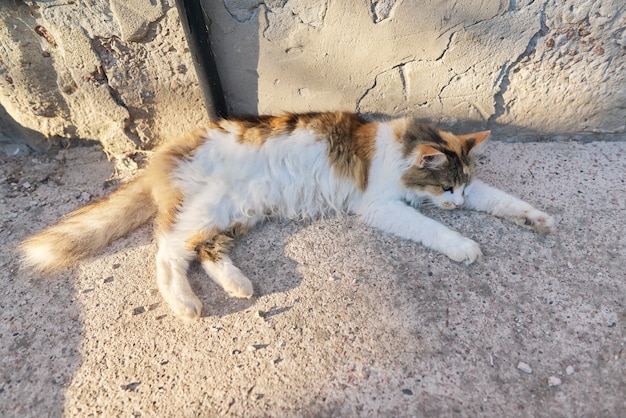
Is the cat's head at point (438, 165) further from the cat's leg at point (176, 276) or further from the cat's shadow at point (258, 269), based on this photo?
the cat's leg at point (176, 276)

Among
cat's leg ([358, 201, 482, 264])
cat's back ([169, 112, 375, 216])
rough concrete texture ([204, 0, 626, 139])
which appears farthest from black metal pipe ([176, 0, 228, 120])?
cat's leg ([358, 201, 482, 264])

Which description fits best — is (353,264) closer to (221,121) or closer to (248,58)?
(221,121)

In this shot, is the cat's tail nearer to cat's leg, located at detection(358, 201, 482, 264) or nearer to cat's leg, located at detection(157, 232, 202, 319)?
cat's leg, located at detection(157, 232, 202, 319)

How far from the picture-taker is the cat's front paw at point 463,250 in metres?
2.16

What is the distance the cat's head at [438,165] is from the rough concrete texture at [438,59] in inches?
17.5

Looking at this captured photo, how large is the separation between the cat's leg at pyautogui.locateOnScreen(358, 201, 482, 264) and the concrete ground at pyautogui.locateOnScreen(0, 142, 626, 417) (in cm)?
7

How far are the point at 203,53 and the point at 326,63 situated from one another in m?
0.86

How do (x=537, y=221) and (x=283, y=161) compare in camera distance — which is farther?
(x=283, y=161)

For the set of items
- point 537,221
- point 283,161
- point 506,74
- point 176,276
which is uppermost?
point 506,74

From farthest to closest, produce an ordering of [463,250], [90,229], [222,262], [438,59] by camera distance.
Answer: [438,59] < [90,229] < [222,262] < [463,250]

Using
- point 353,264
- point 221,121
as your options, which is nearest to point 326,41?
point 221,121

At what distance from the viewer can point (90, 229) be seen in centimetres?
239

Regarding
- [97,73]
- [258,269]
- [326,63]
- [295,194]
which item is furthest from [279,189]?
[97,73]

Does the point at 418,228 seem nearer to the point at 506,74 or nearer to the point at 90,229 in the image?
the point at 506,74
